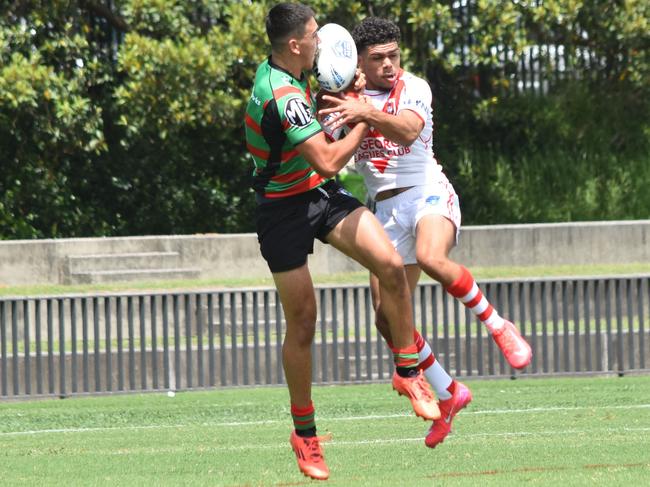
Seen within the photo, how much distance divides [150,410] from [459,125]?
35.5ft

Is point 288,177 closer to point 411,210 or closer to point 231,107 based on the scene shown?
point 411,210

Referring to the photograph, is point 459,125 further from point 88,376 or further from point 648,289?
point 88,376

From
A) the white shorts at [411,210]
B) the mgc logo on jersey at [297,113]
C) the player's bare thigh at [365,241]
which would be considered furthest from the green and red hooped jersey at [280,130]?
the white shorts at [411,210]

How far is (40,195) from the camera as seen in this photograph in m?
22.1

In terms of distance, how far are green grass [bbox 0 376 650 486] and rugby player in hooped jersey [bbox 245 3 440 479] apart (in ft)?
1.78

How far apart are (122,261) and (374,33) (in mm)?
11335

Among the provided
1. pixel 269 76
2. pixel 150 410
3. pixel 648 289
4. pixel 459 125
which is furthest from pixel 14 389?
pixel 459 125

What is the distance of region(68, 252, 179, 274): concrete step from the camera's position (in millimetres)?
19391

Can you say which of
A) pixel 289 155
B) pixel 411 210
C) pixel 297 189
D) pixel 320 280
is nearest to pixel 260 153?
pixel 289 155

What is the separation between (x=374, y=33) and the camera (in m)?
8.74

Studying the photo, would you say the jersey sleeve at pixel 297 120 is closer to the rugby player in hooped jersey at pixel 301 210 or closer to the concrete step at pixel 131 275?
the rugby player in hooped jersey at pixel 301 210

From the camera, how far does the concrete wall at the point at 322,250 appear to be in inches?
759

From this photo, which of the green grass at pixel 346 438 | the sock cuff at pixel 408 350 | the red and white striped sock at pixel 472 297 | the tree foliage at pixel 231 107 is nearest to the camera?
the green grass at pixel 346 438

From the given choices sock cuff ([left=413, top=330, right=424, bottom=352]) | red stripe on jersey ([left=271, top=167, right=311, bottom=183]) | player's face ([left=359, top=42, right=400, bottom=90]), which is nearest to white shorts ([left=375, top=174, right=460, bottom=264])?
sock cuff ([left=413, top=330, right=424, bottom=352])
